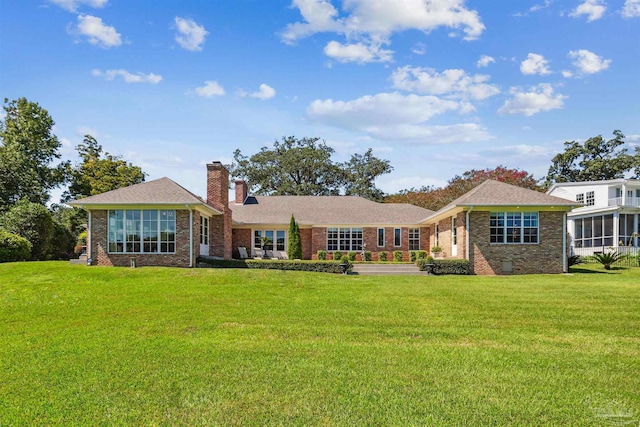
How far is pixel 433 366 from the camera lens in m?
6.18

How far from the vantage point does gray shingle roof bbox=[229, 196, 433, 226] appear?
93.9ft

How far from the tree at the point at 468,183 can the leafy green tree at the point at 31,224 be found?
28.7 meters

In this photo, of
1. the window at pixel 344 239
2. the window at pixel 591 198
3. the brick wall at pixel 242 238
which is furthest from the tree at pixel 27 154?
the window at pixel 591 198

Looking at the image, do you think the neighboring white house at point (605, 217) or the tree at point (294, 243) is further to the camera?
the neighboring white house at point (605, 217)

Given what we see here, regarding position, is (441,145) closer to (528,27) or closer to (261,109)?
(528,27)

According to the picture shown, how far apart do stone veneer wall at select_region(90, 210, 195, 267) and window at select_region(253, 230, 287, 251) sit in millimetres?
8208

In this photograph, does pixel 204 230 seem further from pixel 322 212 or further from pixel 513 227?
pixel 513 227

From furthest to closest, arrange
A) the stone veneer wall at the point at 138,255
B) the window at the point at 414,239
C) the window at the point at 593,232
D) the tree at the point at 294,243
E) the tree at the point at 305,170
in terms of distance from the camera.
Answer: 1. the tree at the point at 305,170
2. the window at the point at 593,232
3. the window at the point at 414,239
4. the tree at the point at 294,243
5. the stone veneer wall at the point at 138,255

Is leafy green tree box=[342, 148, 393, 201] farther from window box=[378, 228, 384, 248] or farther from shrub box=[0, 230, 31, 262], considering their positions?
shrub box=[0, 230, 31, 262]

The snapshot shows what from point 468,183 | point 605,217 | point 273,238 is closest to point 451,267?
point 273,238

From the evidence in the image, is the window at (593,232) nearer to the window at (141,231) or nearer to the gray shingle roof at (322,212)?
the gray shingle roof at (322,212)

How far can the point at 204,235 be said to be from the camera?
2252 cm

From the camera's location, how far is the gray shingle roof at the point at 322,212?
28.6 m

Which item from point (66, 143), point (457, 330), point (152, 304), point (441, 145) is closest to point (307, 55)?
point (152, 304)
